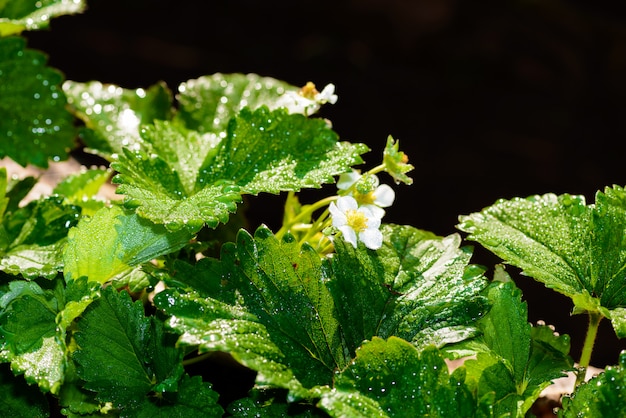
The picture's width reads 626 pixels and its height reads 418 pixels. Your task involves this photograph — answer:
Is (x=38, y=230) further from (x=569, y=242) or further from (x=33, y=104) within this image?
(x=569, y=242)

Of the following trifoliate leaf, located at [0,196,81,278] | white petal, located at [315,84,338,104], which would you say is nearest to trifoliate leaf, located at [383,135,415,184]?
white petal, located at [315,84,338,104]

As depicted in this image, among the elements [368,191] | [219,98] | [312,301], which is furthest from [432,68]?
[312,301]

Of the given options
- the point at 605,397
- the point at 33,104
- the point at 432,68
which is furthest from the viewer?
the point at 432,68

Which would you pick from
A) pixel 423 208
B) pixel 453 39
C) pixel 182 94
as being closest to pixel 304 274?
pixel 182 94

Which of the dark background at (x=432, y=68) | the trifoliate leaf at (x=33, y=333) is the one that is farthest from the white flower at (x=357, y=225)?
the dark background at (x=432, y=68)

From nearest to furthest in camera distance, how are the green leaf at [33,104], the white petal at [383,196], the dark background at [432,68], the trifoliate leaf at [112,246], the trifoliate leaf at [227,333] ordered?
1. the trifoliate leaf at [227,333]
2. the trifoliate leaf at [112,246]
3. the white petal at [383,196]
4. the green leaf at [33,104]
5. the dark background at [432,68]

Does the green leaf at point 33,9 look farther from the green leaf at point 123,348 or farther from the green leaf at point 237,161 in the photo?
the green leaf at point 123,348
